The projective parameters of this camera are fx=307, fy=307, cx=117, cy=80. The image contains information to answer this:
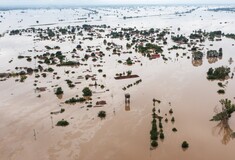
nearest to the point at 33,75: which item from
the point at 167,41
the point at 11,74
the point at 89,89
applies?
the point at 11,74

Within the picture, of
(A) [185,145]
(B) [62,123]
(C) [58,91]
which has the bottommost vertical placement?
(A) [185,145]

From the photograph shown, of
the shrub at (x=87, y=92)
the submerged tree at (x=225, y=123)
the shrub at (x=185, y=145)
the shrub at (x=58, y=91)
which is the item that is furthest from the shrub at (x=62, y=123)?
the submerged tree at (x=225, y=123)

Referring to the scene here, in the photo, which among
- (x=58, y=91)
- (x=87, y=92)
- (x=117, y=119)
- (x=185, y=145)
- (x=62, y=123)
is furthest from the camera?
(x=58, y=91)

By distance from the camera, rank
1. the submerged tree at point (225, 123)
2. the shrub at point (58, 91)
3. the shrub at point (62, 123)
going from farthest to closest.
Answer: the shrub at point (58, 91) < the shrub at point (62, 123) < the submerged tree at point (225, 123)

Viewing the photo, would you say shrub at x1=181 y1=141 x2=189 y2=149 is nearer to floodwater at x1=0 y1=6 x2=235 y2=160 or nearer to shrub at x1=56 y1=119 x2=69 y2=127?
floodwater at x1=0 y1=6 x2=235 y2=160

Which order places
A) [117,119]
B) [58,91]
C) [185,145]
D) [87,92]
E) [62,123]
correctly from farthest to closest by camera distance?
[58,91] → [87,92] → [117,119] → [62,123] → [185,145]

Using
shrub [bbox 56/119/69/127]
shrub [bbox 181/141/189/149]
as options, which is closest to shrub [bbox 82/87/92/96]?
shrub [bbox 56/119/69/127]

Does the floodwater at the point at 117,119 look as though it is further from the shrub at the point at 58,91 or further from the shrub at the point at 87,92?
the shrub at the point at 87,92

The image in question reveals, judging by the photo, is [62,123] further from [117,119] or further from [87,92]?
[87,92]

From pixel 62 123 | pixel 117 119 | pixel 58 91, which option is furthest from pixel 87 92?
pixel 62 123

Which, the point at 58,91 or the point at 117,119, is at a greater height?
the point at 58,91

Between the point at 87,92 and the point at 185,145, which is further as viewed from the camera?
the point at 87,92
